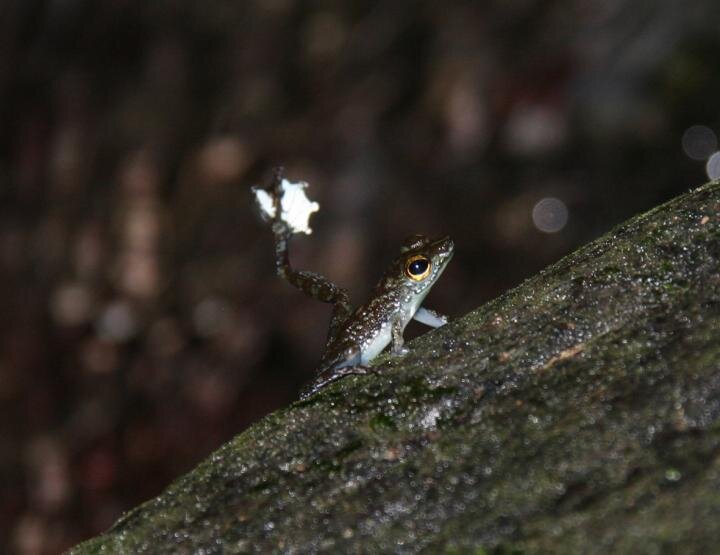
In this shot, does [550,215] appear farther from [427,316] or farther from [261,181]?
[427,316]

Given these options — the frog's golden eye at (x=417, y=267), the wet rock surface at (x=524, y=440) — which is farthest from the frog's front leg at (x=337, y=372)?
the frog's golden eye at (x=417, y=267)

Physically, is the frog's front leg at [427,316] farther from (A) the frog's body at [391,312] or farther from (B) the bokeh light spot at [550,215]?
(B) the bokeh light spot at [550,215]

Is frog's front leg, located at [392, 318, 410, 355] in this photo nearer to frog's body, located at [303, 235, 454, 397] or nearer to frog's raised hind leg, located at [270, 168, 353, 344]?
frog's body, located at [303, 235, 454, 397]

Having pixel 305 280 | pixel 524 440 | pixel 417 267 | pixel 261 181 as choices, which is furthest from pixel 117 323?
pixel 524 440

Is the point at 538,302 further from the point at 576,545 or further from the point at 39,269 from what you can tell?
the point at 39,269

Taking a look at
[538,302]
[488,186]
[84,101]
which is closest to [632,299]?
[538,302]
